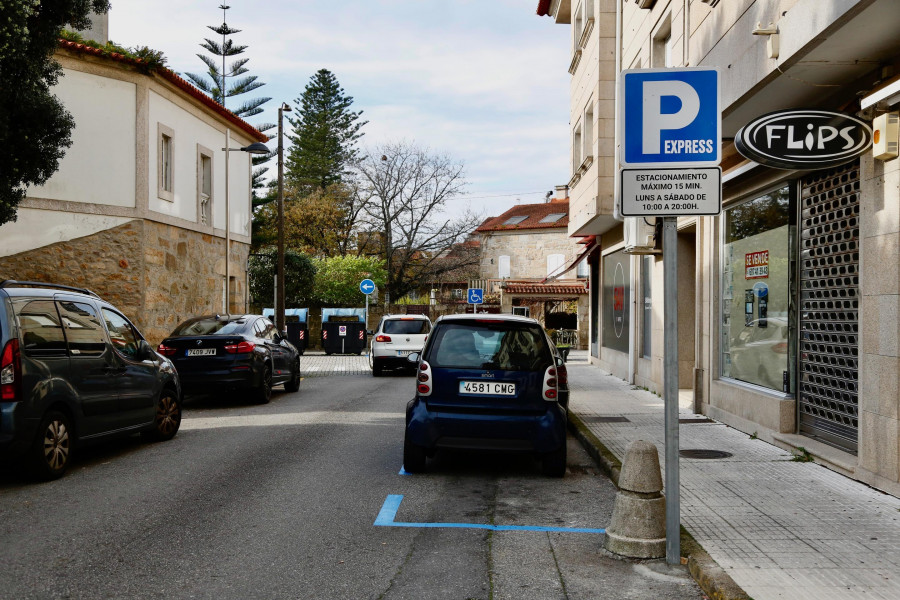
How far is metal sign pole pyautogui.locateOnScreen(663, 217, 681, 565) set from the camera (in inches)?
194

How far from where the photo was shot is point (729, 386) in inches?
432

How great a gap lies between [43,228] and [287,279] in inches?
745

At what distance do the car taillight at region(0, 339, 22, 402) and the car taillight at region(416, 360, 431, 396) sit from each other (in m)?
3.46

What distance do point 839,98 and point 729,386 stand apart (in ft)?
13.8

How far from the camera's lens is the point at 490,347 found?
789cm

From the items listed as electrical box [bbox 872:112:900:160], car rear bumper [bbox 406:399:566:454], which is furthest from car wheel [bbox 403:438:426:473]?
electrical box [bbox 872:112:900:160]

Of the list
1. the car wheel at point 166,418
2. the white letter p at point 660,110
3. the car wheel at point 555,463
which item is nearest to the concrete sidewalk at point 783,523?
the car wheel at point 555,463

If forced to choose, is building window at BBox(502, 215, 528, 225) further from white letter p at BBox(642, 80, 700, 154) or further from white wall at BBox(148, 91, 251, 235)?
white letter p at BBox(642, 80, 700, 154)

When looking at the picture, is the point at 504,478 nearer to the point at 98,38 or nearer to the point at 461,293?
the point at 98,38

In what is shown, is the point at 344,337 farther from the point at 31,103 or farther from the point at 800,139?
the point at 800,139

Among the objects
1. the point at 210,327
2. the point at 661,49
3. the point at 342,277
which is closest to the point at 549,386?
the point at 210,327

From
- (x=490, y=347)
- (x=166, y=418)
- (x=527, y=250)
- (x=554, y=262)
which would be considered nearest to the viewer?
(x=490, y=347)

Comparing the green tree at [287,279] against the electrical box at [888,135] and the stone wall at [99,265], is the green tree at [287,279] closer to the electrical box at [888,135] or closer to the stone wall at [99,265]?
the stone wall at [99,265]

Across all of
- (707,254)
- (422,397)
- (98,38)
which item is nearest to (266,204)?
(98,38)
